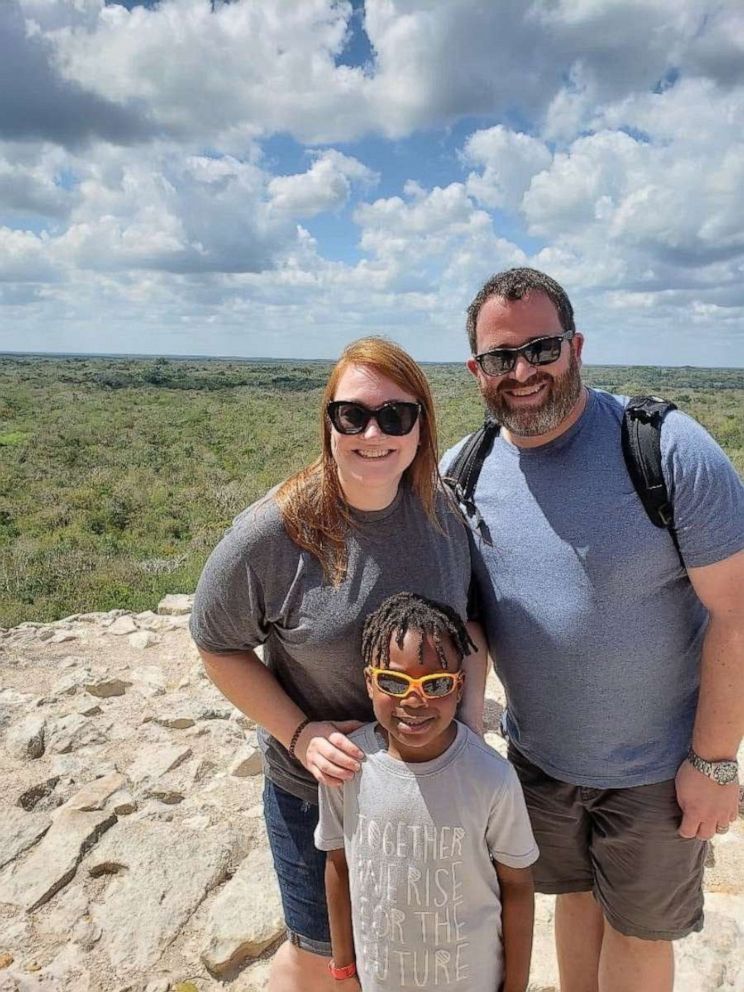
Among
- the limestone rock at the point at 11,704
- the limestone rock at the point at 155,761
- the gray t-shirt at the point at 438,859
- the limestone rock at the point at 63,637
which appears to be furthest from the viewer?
the limestone rock at the point at 63,637

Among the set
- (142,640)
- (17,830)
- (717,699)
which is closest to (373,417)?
(717,699)

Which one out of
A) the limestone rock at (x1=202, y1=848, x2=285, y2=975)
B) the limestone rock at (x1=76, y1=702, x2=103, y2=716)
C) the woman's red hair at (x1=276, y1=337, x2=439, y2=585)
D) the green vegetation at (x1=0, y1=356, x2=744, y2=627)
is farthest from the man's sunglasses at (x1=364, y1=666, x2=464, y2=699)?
the green vegetation at (x1=0, y1=356, x2=744, y2=627)

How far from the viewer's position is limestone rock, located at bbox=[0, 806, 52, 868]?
339 cm

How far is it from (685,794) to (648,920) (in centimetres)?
42

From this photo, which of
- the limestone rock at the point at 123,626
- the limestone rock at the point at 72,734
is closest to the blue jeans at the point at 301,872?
the limestone rock at the point at 72,734

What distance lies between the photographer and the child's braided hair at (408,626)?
1.70 metres

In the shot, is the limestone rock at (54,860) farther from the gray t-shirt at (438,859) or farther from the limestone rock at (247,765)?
the gray t-shirt at (438,859)

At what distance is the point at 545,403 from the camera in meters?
2.08

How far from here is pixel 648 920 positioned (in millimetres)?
2096

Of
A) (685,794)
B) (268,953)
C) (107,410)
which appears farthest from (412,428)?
(107,410)

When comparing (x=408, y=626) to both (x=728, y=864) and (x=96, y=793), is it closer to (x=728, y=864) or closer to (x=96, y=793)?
(x=728, y=864)

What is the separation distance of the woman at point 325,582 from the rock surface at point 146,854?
3.49 feet

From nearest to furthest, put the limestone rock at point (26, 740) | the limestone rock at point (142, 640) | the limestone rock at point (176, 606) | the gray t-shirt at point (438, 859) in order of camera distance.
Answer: the gray t-shirt at point (438, 859), the limestone rock at point (26, 740), the limestone rock at point (142, 640), the limestone rock at point (176, 606)

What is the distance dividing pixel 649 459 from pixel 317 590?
3.09 ft
